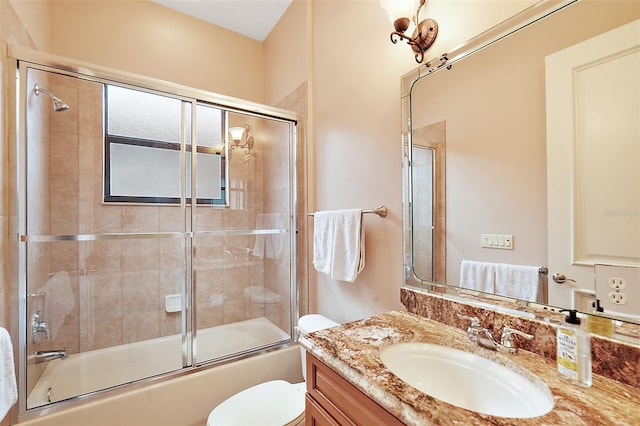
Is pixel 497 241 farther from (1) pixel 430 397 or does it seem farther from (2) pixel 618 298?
(1) pixel 430 397

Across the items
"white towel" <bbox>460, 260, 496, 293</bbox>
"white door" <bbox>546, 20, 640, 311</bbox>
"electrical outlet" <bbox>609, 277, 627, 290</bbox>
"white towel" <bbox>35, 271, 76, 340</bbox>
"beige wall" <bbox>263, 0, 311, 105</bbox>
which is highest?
"beige wall" <bbox>263, 0, 311, 105</bbox>

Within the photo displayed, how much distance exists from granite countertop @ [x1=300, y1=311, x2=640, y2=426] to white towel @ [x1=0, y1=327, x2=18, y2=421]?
116cm

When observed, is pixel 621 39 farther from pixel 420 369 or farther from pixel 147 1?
pixel 147 1

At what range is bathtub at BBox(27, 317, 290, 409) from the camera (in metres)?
1.54

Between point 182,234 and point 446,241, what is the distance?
Answer: 1.60m

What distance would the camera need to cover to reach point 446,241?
1.13 metres

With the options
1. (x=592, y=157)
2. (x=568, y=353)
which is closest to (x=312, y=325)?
(x=568, y=353)

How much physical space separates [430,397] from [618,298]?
0.55 metres

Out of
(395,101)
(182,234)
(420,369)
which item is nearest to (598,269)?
(420,369)

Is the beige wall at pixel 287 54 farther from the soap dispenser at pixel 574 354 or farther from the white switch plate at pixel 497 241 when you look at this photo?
the soap dispenser at pixel 574 354

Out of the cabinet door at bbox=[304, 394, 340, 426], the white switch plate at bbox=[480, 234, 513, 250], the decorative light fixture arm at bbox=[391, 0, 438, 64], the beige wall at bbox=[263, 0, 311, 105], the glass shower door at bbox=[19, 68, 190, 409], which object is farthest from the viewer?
the beige wall at bbox=[263, 0, 311, 105]

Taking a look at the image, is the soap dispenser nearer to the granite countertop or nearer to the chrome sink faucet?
the granite countertop

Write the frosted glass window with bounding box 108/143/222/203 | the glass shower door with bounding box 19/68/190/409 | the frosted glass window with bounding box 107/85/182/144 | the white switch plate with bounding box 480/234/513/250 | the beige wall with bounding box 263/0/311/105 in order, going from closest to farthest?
the white switch plate with bounding box 480/234/513/250 < the glass shower door with bounding box 19/68/190/409 < the frosted glass window with bounding box 107/85/182/144 < the frosted glass window with bounding box 108/143/222/203 < the beige wall with bounding box 263/0/311/105

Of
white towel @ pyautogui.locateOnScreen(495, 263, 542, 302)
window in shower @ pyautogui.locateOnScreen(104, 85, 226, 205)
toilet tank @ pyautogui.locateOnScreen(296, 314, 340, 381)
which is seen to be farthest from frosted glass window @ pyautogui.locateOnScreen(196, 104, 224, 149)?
white towel @ pyautogui.locateOnScreen(495, 263, 542, 302)
